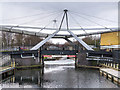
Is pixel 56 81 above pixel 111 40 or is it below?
below

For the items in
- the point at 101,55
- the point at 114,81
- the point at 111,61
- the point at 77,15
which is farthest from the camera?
the point at 77,15

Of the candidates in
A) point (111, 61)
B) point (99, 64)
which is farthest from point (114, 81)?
point (99, 64)

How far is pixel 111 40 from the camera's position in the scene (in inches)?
1146

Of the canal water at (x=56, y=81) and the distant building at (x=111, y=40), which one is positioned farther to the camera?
the distant building at (x=111, y=40)

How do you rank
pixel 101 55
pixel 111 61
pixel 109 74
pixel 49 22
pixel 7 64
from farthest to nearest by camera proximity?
pixel 49 22
pixel 101 55
pixel 111 61
pixel 7 64
pixel 109 74

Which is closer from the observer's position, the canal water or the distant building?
the canal water

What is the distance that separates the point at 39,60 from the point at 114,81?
16.5m

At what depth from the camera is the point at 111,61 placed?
22.7m

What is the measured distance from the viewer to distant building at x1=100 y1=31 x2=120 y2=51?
2712 cm

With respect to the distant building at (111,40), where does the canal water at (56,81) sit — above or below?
below

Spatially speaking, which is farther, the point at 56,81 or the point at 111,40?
the point at 111,40

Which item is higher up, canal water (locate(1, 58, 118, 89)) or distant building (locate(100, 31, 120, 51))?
distant building (locate(100, 31, 120, 51))

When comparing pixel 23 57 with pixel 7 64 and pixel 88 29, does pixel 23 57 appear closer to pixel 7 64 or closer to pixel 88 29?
pixel 7 64

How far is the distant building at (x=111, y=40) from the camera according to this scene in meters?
27.1
